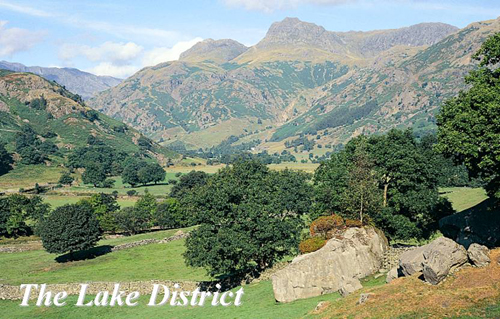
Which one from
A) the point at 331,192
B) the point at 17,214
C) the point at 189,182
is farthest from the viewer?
the point at 189,182

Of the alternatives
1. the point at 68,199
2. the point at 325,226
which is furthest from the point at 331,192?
the point at 68,199

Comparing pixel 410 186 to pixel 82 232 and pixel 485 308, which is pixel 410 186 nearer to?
pixel 485 308

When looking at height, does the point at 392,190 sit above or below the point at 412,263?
above

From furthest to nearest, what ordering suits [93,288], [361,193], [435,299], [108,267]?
[108,267] → [93,288] → [361,193] → [435,299]

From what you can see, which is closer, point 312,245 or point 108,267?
point 312,245

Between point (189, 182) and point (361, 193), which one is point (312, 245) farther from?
point (189, 182)

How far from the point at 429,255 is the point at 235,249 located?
25809 millimetres

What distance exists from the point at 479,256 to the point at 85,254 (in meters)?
81.3

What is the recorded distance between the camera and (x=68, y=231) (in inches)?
3278

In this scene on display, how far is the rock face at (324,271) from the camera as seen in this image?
4144 cm

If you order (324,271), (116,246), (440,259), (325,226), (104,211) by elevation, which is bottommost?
(116,246)

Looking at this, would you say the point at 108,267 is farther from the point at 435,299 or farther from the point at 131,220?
the point at 435,299

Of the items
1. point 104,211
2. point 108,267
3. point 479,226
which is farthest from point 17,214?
point 479,226

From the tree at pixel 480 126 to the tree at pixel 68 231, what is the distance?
7255 centimetres
